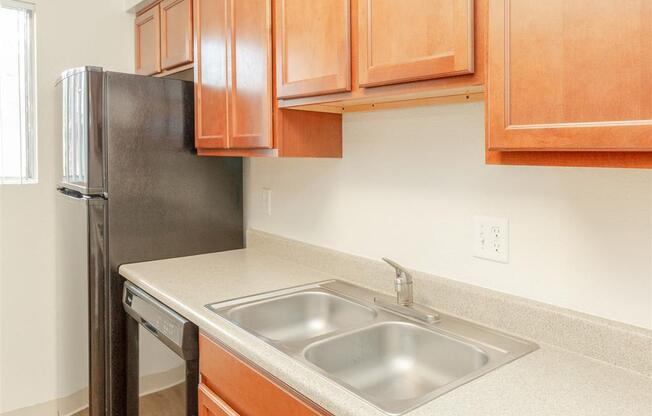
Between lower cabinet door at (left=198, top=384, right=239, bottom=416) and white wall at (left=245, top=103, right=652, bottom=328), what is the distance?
2.28 feet

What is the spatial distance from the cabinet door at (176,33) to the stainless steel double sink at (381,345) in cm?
128

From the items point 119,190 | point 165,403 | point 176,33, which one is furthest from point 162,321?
point 176,33

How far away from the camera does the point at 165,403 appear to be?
1644 mm

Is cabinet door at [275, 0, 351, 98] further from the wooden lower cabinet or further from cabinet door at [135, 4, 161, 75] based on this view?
cabinet door at [135, 4, 161, 75]

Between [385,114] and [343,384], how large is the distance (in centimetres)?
95

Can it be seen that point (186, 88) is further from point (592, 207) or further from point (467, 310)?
point (592, 207)

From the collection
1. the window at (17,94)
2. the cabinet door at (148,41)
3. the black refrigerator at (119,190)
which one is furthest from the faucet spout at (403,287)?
the window at (17,94)

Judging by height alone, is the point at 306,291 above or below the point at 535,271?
below

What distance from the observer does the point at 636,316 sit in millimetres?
1046

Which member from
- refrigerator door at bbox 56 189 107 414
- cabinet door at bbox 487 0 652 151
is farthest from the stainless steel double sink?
refrigerator door at bbox 56 189 107 414

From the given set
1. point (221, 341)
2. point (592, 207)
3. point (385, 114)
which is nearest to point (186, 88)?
point (385, 114)

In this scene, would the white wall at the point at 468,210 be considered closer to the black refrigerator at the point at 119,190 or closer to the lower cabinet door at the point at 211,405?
the black refrigerator at the point at 119,190

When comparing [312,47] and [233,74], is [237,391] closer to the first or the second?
Answer: [312,47]

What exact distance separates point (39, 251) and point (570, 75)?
2505 millimetres
